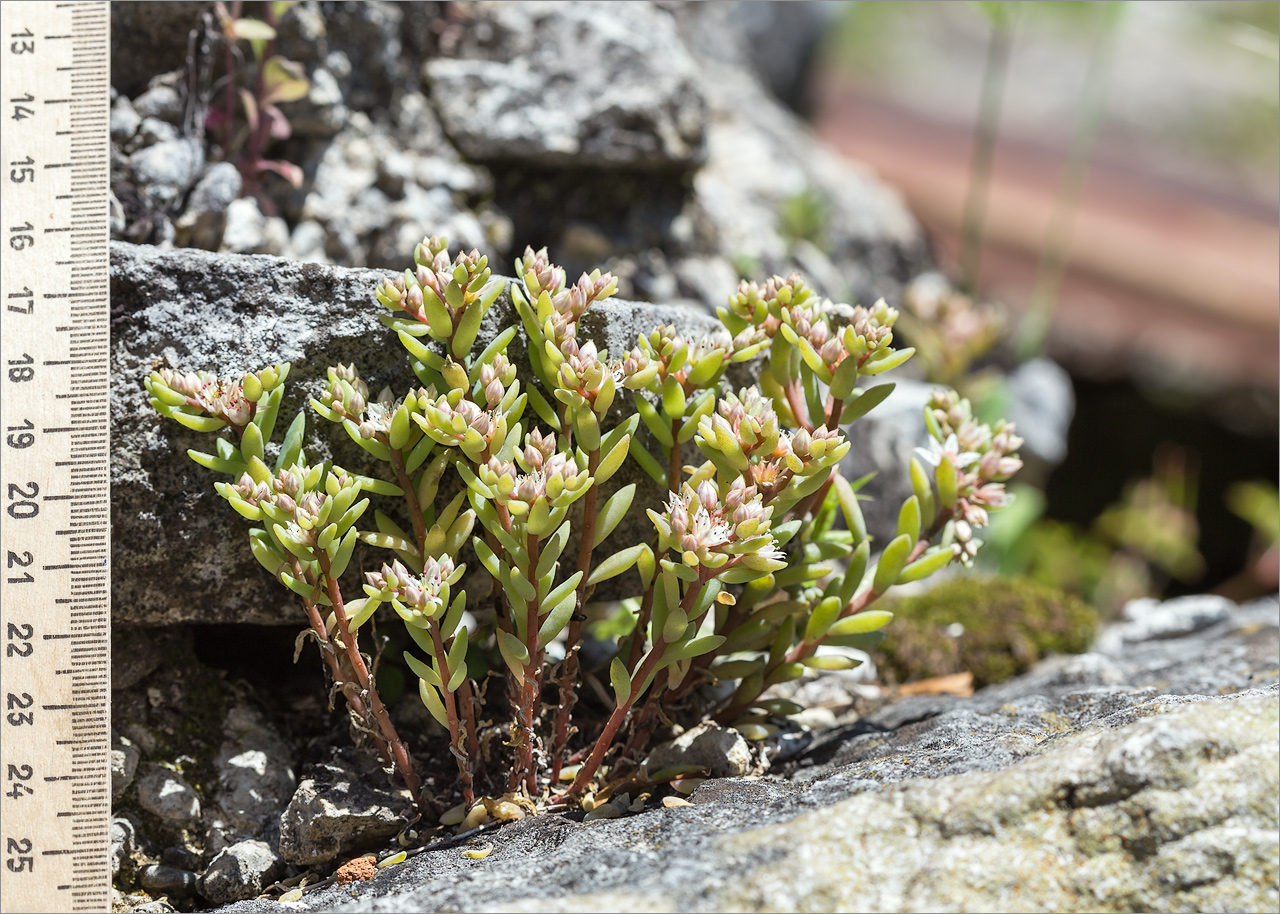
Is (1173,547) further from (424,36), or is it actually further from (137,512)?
(137,512)

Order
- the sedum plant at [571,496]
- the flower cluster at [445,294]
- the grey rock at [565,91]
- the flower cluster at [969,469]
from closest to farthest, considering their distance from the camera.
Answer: the sedum plant at [571,496] < the flower cluster at [445,294] < the flower cluster at [969,469] < the grey rock at [565,91]

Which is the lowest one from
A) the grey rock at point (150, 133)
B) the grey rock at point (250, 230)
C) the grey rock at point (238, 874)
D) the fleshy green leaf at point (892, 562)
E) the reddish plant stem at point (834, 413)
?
the grey rock at point (238, 874)

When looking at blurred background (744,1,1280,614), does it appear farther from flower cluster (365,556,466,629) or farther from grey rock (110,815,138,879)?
grey rock (110,815,138,879)

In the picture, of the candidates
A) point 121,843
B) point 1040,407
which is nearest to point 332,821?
point 121,843

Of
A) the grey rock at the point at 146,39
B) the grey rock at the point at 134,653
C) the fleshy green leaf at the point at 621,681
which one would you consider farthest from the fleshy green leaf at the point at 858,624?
the grey rock at the point at 146,39

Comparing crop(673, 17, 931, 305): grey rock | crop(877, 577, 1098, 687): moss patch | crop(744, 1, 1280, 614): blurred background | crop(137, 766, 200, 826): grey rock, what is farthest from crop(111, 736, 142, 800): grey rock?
crop(744, 1, 1280, 614): blurred background

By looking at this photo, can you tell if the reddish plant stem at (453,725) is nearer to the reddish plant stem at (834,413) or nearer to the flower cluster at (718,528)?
the flower cluster at (718,528)

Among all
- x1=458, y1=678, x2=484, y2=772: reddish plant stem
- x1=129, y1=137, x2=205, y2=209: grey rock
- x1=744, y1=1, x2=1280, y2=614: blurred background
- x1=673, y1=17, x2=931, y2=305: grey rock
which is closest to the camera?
x1=458, y1=678, x2=484, y2=772: reddish plant stem
